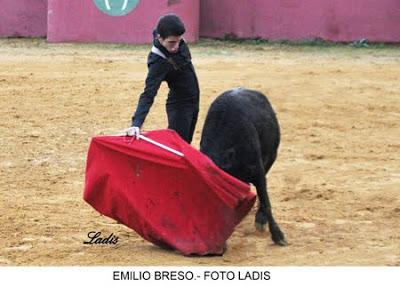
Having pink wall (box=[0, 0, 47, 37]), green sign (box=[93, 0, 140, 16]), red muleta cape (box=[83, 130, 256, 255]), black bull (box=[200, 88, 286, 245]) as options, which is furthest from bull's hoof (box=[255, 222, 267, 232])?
pink wall (box=[0, 0, 47, 37])

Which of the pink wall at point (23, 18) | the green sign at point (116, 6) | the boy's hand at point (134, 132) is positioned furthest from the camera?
the pink wall at point (23, 18)

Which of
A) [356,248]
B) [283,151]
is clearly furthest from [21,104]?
[356,248]

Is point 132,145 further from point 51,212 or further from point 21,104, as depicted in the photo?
point 21,104

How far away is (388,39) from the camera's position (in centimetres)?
1797

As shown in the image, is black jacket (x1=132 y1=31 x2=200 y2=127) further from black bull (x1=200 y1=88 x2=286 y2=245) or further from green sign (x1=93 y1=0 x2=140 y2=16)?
green sign (x1=93 y1=0 x2=140 y2=16)

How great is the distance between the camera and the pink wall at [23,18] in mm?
18594

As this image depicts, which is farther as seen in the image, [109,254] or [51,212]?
[51,212]

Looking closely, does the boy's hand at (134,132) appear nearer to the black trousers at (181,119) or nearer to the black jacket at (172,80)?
the black jacket at (172,80)

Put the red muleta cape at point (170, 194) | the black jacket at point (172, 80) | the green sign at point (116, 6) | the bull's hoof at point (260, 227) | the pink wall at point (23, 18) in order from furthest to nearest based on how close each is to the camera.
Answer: the pink wall at point (23, 18)
the green sign at point (116, 6)
the bull's hoof at point (260, 227)
the black jacket at point (172, 80)
the red muleta cape at point (170, 194)

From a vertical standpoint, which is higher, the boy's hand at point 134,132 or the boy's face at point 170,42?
the boy's face at point 170,42

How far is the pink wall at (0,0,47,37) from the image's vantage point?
18.6 meters

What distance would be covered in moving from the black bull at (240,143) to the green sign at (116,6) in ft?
34.5

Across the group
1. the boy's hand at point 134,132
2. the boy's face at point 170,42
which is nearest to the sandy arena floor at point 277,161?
the boy's hand at point 134,132
